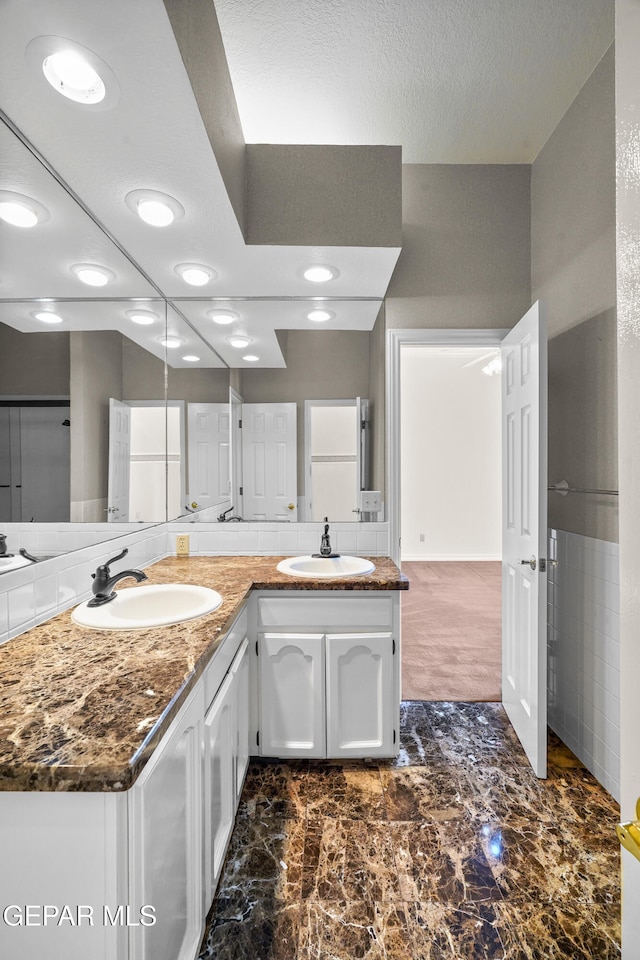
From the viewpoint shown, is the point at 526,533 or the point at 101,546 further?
the point at 526,533

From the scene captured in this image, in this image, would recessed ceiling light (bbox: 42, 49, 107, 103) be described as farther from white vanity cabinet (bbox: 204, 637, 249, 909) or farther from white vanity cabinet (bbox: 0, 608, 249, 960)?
white vanity cabinet (bbox: 204, 637, 249, 909)

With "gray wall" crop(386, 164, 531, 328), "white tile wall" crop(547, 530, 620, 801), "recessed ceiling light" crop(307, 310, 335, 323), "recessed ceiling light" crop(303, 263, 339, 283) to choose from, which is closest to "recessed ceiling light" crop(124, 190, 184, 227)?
"recessed ceiling light" crop(303, 263, 339, 283)

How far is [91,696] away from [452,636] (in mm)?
3321

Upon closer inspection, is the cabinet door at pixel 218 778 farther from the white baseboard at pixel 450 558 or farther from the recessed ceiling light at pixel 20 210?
the white baseboard at pixel 450 558

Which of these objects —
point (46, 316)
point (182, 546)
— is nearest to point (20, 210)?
point (46, 316)

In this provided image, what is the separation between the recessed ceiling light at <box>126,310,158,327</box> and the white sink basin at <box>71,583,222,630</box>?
117 cm

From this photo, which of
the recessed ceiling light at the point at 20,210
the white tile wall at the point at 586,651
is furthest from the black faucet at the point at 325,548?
the recessed ceiling light at the point at 20,210

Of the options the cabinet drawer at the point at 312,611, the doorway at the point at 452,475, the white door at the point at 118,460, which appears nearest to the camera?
the white door at the point at 118,460

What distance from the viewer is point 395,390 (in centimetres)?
255

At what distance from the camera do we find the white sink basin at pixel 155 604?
4.63 ft

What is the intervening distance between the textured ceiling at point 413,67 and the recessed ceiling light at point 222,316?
2.75 ft

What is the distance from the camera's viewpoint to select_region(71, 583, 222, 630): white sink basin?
1412 millimetres

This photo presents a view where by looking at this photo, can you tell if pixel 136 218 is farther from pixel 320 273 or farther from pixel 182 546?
pixel 182 546

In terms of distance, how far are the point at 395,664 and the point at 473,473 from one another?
17.0 feet
